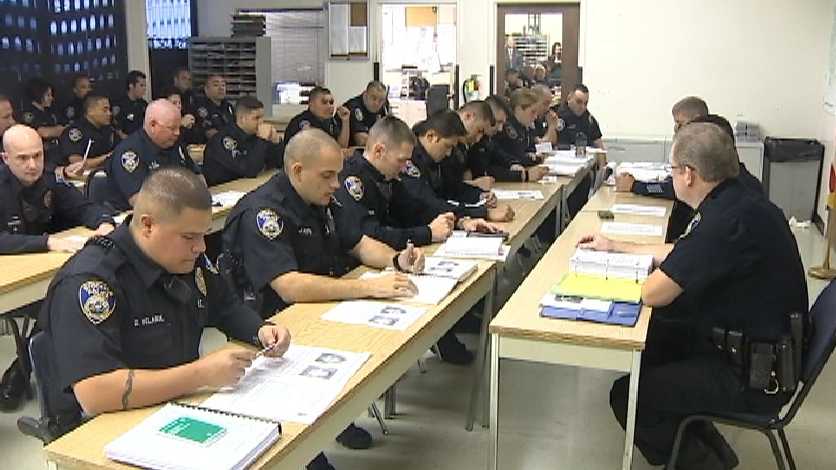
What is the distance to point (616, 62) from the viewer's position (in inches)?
360

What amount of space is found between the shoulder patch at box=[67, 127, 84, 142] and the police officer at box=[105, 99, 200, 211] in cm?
212

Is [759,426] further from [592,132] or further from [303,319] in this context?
[592,132]

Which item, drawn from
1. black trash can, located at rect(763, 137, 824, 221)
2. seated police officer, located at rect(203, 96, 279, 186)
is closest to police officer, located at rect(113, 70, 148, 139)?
seated police officer, located at rect(203, 96, 279, 186)

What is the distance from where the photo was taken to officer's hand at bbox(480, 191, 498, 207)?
459cm

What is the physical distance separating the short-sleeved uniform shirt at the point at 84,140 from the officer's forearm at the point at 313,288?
15.2ft

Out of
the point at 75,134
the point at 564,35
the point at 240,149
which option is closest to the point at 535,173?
the point at 240,149

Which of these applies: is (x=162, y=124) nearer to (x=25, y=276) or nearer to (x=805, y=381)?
Answer: (x=25, y=276)

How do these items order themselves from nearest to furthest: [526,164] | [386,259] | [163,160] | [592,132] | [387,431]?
[386,259] < [387,431] < [163,160] < [526,164] < [592,132]

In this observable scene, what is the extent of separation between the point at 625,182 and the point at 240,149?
272cm

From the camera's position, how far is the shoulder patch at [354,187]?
11.5 ft

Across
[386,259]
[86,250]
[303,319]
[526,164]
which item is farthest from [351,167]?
[526,164]

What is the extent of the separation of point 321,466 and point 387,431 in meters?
0.60

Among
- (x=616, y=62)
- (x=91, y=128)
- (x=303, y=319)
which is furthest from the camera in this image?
(x=616, y=62)

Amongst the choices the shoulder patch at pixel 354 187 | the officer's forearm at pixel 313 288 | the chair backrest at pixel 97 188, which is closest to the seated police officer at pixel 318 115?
the chair backrest at pixel 97 188
